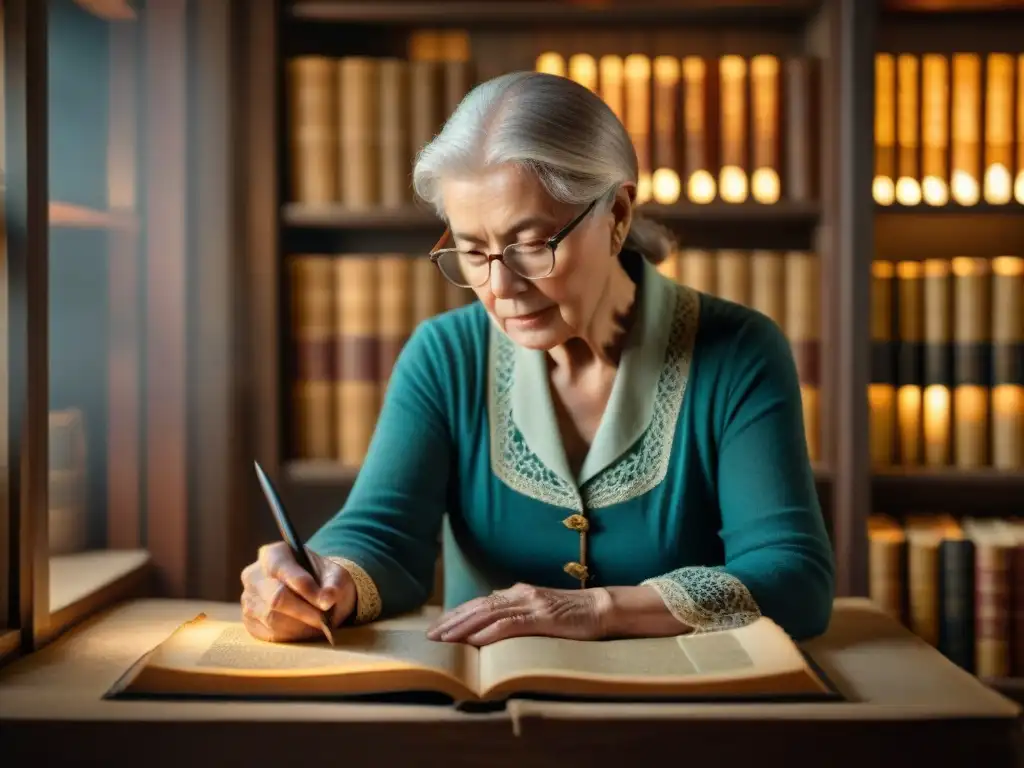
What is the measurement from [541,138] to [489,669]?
0.61 metres

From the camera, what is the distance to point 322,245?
8.59 feet

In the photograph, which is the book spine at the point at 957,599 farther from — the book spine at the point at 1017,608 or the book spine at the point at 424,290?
the book spine at the point at 424,290

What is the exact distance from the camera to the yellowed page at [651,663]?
102 cm

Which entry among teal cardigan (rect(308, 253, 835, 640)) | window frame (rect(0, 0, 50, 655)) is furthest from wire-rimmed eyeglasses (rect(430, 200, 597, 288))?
window frame (rect(0, 0, 50, 655))

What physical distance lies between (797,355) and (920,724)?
1.43 meters

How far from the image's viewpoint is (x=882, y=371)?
2.35 metres

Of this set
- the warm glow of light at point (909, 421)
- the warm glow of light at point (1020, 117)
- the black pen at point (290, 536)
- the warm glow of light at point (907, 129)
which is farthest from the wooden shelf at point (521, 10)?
the black pen at point (290, 536)

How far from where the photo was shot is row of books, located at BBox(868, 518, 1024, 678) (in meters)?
2.29

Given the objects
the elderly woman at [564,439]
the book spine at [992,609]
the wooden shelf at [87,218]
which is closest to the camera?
the elderly woman at [564,439]

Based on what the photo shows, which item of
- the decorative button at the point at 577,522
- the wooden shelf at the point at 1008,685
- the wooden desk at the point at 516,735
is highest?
the decorative button at the point at 577,522

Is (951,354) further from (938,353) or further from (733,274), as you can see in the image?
(733,274)

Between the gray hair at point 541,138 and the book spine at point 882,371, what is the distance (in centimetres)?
116

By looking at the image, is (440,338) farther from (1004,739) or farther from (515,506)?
(1004,739)

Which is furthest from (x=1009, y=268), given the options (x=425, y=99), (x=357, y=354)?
(x=357, y=354)
